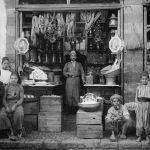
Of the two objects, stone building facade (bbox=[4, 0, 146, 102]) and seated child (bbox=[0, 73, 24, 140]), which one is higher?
stone building facade (bbox=[4, 0, 146, 102])

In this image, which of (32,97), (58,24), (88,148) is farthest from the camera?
(58,24)

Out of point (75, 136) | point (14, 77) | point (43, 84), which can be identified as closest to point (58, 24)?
point (43, 84)

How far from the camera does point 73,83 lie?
1322 cm

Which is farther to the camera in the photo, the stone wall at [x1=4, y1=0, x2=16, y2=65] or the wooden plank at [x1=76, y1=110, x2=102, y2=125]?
the stone wall at [x1=4, y1=0, x2=16, y2=65]

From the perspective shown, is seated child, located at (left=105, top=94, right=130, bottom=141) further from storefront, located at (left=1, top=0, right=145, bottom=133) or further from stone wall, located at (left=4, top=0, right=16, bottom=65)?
stone wall, located at (left=4, top=0, right=16, bottom=65)

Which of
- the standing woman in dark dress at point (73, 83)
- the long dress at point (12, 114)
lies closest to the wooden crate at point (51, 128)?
the long dress at point (12, 114)

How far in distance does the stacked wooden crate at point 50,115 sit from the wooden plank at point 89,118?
1.06 m

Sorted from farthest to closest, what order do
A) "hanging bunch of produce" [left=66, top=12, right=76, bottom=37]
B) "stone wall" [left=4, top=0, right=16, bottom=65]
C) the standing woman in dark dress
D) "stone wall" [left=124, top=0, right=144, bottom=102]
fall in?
"hanging bunch of produce" [left=66, top=12, right=76, bottom=37] → the standing woman in dark dress → "stone wall" [left=4, top=0, right=16, bottom=65] → "stone wall" [left=124, top=0, right=144, bottom=102]

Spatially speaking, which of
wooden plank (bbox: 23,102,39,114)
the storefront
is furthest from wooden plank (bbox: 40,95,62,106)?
the storefront

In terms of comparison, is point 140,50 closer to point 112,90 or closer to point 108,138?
point 112,90

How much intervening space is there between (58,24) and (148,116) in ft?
16.2

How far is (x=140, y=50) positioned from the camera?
11984mm

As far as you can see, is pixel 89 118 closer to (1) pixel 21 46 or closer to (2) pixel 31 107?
(2) pixel 31 107

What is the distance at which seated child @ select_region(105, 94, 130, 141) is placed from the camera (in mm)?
10039
